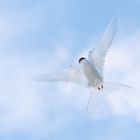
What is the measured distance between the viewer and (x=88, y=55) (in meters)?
10.9

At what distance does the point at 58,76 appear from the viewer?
10688mm

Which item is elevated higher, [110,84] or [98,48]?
[98,48]

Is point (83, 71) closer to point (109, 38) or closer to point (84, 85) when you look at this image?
point (84, 85)

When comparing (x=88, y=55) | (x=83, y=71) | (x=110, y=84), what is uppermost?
(x=88, y=55)

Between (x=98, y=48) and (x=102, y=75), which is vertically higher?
(x=98, y=48)

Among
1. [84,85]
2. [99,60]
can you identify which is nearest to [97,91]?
[84,85]

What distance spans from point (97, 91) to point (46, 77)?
5.92 feet

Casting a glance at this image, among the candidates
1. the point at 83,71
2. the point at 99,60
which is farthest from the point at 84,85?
the point at 99,60

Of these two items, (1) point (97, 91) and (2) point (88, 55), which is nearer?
(1) point (97, 91)

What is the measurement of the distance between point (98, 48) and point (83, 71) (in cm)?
105

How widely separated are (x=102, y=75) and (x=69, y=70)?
1288mm

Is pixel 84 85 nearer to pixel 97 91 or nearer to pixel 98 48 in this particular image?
pixel 97 91

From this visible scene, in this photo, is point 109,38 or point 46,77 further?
point 46,77

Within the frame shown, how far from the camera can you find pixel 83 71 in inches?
400
